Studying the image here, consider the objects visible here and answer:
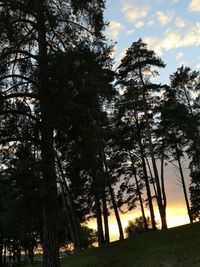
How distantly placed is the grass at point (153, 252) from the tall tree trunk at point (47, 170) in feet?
19.8

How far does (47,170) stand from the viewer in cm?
982

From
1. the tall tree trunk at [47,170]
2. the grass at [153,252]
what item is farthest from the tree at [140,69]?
the tall tree trunk at [47,170]

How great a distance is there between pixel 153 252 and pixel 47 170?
10400 millimetres

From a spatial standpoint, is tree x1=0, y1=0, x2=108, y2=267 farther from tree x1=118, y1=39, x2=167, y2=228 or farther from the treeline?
tree x1=118, y1=39, x2=167, y2=228

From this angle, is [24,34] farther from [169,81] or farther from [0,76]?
[169,81]

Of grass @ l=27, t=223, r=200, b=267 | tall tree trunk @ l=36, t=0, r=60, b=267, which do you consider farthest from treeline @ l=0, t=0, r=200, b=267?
grass @ l=27, t=223, r=200, b=267

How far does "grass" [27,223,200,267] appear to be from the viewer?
15.3 metres

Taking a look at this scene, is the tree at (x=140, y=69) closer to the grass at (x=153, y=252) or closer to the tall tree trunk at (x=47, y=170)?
the grass at (x=153, y=252)

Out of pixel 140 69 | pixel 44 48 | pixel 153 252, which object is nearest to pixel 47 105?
pixel 44 48

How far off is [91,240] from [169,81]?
3517 cm

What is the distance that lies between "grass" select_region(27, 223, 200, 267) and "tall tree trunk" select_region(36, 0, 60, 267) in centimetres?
603

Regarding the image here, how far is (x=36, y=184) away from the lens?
931 cm

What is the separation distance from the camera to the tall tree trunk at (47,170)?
391 inches

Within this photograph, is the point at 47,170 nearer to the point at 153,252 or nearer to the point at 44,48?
the point at 44,48
